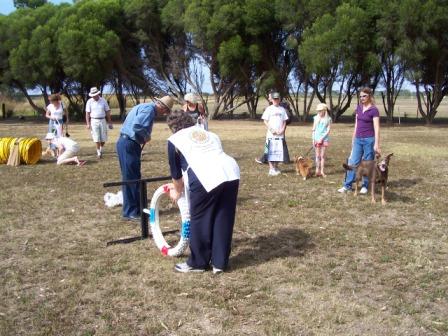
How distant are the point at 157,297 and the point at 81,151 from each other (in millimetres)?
11623

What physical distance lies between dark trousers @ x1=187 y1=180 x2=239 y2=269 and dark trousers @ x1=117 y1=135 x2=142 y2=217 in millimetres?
2282

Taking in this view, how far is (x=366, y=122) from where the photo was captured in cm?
873

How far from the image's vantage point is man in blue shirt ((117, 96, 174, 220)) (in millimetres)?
6914

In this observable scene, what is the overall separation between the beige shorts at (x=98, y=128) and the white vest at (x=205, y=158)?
8.25 metres

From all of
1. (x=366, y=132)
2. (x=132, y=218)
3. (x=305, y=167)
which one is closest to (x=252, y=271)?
(x=132, y=218)

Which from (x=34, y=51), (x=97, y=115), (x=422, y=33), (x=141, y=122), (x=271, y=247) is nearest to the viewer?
(x=271, y=247)

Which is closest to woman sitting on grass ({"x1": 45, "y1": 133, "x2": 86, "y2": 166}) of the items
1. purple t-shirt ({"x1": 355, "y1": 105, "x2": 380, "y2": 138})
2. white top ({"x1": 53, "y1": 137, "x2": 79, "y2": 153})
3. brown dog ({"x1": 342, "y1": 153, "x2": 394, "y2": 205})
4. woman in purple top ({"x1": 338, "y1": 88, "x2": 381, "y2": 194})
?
white top ({"x1": 53, "y1": 137, "x2": 79, "y2": 153})

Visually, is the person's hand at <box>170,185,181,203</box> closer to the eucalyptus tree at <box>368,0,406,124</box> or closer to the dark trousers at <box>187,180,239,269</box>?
the dark trousers at <box>187,180,239,269</box>

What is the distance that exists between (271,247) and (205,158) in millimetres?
1687

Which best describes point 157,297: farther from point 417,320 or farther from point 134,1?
point 134,1

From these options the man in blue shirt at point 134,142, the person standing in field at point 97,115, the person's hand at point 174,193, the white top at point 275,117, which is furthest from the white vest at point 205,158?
the person standing in field at point 97,115

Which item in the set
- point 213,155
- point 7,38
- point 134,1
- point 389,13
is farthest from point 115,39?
point 213,155

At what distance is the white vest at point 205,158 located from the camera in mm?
4840

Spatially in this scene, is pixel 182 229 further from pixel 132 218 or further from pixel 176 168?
pixel 132 218
